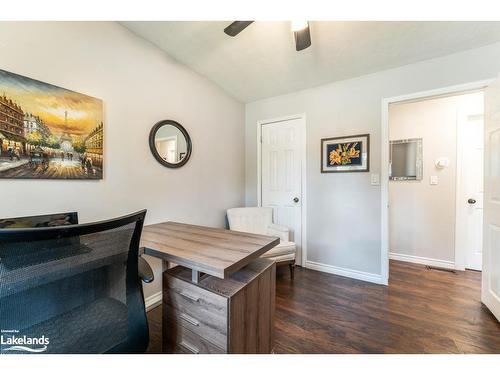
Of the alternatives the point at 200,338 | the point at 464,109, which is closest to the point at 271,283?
the point at 200,338

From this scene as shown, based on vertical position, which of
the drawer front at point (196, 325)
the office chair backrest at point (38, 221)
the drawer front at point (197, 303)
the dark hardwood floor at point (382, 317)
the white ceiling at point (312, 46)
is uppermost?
the white ceiling at point (312, 46)

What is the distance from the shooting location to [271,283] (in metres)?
1.27

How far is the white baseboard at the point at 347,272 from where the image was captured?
7.61 feet

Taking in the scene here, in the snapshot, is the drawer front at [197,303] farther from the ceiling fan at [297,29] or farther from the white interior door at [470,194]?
the white interior door at [470,194]

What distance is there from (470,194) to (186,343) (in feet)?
11.7

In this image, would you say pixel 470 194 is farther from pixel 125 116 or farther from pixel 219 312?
pixel 125 116

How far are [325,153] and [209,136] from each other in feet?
4.88

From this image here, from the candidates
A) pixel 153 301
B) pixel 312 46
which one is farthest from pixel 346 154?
pixel 153 301

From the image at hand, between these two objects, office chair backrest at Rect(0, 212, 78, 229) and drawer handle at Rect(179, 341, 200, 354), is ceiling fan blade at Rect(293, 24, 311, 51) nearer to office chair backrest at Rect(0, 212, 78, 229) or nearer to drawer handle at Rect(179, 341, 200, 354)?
office chair backrest at Rect(0, 212, 78, 229)

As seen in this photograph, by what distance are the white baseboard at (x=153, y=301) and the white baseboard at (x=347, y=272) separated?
1.83 metres

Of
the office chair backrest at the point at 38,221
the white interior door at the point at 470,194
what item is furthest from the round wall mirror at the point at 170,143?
the white interior door at the point at 470,194

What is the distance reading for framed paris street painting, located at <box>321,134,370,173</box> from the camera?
238 cm

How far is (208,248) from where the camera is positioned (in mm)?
1125
